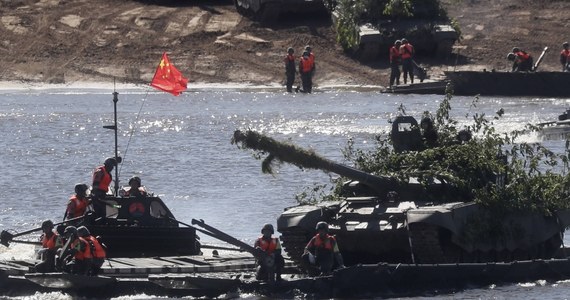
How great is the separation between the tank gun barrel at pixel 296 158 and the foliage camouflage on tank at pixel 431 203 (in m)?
0.02

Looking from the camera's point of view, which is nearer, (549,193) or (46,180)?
(549,193)

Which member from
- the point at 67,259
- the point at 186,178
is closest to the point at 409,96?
the point at 186,178

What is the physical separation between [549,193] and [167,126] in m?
24.6

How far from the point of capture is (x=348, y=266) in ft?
91.6

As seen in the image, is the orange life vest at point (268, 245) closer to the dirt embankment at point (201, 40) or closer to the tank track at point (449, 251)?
the tank track at point (449, 251)

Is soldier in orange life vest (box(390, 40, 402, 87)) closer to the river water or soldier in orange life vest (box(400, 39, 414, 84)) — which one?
soldier in orange life vest (box(400, 39, 414, 84))

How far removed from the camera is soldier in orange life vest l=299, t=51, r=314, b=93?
56.5 m

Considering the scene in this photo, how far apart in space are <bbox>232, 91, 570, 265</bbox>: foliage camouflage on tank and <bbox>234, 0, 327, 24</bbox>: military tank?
31.4m

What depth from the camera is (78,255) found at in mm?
26562

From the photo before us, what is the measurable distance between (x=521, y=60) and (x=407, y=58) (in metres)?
3.58

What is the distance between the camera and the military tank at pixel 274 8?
203ft

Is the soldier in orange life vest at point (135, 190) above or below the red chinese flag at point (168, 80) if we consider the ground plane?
below

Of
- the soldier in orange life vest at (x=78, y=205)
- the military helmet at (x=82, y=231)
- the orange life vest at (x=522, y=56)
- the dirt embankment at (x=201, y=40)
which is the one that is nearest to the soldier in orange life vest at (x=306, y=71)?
the dirt embankment at (x=201, y=40)

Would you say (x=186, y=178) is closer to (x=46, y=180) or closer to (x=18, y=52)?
(x=46, y=180)
